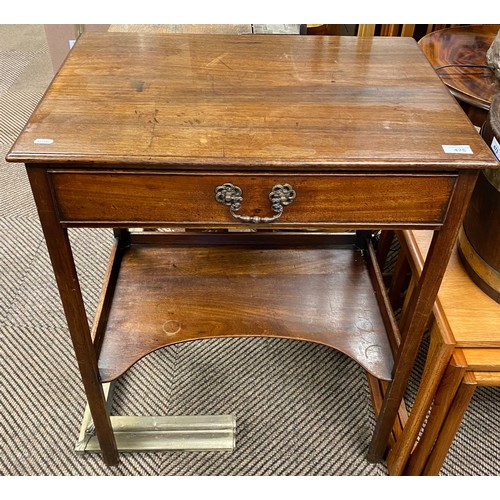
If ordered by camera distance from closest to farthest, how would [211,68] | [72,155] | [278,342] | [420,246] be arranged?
[72,155]
[211,68]
[420,246]
[278,342]

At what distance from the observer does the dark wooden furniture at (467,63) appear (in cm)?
99

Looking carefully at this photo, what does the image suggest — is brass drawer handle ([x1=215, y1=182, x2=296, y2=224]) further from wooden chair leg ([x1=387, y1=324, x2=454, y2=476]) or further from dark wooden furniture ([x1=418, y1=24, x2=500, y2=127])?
dark wooden furniture ([x1=418, y1=24, x2=500, y2=127])

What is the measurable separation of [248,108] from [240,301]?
1.32 feet

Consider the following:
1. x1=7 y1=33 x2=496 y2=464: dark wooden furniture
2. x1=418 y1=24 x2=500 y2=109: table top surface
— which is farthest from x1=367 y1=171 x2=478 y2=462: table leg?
x1=418 y1=24 x2=500 y2=109: table top surface

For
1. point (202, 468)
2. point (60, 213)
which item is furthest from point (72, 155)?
point (202, 468)

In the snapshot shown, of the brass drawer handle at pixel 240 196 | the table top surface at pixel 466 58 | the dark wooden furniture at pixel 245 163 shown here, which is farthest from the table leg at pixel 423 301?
the table top surface at pixel 466 58

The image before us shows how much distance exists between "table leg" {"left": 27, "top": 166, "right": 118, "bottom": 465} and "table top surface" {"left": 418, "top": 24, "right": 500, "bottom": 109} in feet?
2.46

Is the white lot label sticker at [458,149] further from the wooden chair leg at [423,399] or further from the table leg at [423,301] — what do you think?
the wooden chair leg at [423,399]

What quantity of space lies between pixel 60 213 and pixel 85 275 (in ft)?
2.56

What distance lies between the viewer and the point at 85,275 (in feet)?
4.61

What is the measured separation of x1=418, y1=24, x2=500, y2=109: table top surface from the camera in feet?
3.27

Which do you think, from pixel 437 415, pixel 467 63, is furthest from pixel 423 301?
pixel 467 63

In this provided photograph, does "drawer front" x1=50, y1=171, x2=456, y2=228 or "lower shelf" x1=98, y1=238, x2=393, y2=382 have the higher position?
"drawer front" x1=50, y1=171, x2=456, y2=228

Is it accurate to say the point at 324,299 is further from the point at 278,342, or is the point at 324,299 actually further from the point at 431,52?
the point at 431,52
